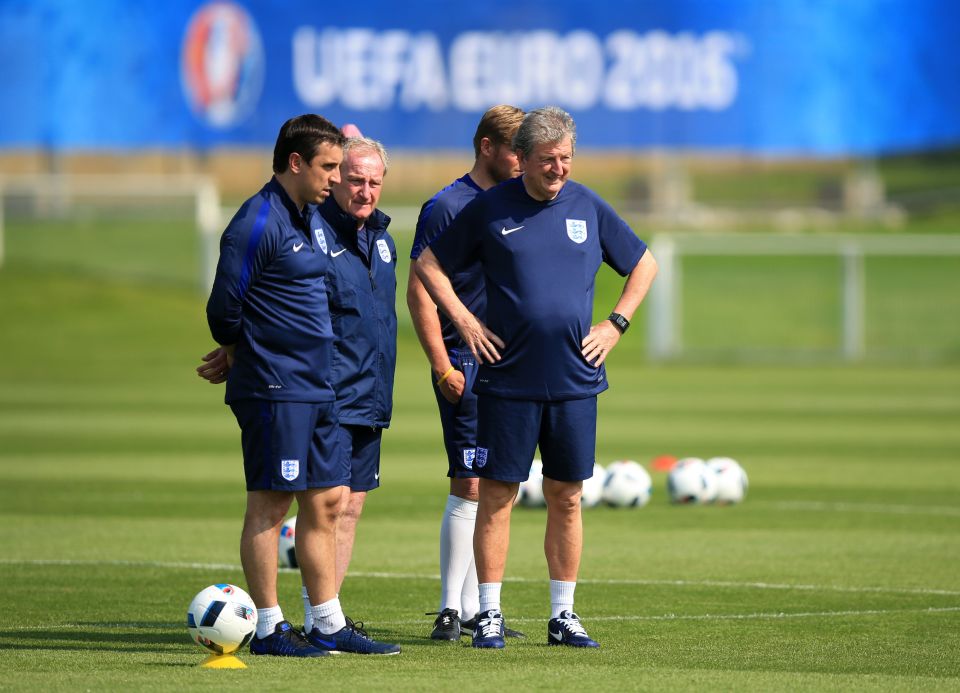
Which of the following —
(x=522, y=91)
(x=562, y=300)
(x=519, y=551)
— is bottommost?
(x=519, y=551)

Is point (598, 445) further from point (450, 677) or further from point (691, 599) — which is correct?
point (450, 677)

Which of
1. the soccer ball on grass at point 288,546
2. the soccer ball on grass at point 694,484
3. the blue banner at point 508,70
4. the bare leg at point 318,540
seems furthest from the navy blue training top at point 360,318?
the blue banner at point 508,70

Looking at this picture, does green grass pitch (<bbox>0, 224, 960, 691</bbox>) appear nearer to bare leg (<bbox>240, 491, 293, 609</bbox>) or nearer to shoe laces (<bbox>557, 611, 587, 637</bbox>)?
shoe laces (<bbox>557, 611, 587, 637</bbox>)

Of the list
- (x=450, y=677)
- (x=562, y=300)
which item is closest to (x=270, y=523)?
(x=450, y=677)

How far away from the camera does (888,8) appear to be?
3566 centimetres

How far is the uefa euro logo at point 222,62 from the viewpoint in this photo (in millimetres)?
35531

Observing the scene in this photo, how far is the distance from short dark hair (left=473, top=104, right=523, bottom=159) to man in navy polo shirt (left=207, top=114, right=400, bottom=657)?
1015 mm

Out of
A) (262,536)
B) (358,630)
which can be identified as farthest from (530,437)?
(262,536)

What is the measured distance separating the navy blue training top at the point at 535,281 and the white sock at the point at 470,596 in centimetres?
121

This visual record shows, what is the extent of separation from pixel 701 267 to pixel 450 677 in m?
35.8

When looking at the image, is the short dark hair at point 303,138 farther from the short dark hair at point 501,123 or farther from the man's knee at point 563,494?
the man's knee at point 563,494

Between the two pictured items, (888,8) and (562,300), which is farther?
(888,8)

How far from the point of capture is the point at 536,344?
7766 mm

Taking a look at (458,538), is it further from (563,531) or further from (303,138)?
(303,138)
